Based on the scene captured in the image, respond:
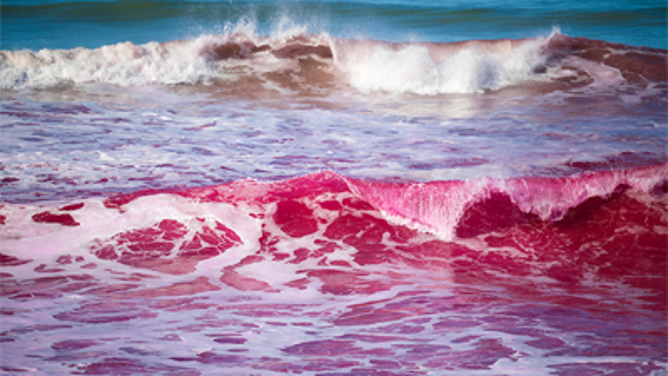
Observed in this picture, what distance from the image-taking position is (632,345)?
2.39m

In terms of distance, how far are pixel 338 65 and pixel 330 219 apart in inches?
252

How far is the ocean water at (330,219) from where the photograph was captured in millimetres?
2422

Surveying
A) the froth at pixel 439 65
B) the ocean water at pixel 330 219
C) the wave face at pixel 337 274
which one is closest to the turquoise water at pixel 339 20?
the froth at pixel 439 65

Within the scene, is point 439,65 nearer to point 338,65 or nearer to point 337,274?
point 338,65

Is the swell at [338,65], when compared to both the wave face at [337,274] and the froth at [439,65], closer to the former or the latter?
the froth at [439,65]

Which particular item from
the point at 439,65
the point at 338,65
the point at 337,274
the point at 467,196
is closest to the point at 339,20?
the point at 338,65

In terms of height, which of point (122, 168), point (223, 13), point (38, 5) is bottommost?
point (122, 168)

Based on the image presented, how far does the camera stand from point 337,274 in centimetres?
345

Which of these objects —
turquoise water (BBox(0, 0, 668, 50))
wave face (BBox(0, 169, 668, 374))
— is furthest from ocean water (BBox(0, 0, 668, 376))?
turquoise water (BBox(0, 0, 668, 50))

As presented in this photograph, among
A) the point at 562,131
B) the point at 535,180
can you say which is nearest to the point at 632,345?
the point at 535,180

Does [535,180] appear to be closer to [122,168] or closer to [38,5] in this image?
[122,168]

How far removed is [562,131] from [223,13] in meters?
11.2

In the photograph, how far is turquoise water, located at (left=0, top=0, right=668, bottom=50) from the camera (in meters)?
12.2

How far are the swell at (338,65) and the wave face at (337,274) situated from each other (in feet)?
16.2
